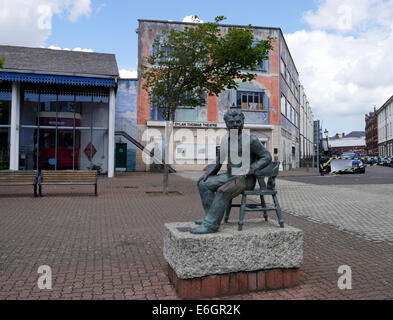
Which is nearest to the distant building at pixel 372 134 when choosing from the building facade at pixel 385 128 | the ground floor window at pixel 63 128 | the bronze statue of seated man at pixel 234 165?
the building facade at pixel 385 128

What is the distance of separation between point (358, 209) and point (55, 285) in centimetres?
755

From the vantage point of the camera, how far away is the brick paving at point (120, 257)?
328 cm

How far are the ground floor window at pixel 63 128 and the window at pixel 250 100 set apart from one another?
12929 millimetres

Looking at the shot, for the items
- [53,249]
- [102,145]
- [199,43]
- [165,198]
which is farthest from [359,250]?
[102,145]

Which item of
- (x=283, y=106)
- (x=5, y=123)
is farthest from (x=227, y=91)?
(x=5, y=123)

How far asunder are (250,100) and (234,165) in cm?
2680

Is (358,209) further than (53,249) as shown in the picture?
Yes

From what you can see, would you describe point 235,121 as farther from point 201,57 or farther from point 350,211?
point 201,57

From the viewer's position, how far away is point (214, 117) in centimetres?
2861

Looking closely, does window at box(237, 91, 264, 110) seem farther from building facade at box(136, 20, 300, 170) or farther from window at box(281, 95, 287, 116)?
window at box(281, 95, 287, 116)

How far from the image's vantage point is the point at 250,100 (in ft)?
96.9

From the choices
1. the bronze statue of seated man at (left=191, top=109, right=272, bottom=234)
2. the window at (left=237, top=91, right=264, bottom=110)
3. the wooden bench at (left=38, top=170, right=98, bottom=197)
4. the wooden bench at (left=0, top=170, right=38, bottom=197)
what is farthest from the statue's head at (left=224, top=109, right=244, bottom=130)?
the window at (left=237, top=91, right=264, bottom=110)

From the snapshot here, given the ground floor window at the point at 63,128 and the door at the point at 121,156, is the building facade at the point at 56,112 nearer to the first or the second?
the ground floor window at the point at 63,128
